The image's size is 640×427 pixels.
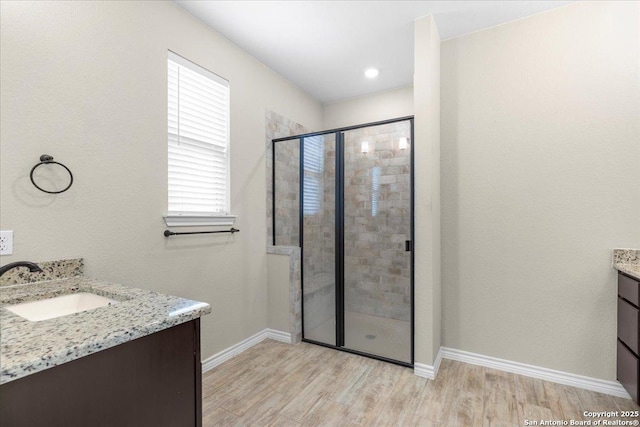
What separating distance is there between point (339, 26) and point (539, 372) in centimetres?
302

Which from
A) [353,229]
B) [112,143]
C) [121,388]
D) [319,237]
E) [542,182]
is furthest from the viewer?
[319,237]

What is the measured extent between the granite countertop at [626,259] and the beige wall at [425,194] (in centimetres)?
111

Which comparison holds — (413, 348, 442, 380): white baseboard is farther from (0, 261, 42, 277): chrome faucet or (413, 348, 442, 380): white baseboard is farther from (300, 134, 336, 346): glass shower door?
(0, 261, 42, 277): chrome faucet

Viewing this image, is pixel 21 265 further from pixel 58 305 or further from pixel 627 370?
pixel 627 370

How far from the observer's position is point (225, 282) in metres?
2.55

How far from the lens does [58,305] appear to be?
1.34m

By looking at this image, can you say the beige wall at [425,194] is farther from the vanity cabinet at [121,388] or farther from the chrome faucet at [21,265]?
the chrome faucet at [21,265]

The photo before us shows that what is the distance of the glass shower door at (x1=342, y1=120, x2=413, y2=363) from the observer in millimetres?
2510

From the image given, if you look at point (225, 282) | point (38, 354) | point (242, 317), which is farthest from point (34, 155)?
point (242, 317)

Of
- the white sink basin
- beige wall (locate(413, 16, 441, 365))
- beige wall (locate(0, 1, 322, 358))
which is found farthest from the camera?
beige wall (locate(413, 16, 441, 365))

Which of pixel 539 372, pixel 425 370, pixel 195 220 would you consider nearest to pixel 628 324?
pixel 539 372

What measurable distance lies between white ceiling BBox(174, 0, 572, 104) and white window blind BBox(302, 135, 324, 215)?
78 cm

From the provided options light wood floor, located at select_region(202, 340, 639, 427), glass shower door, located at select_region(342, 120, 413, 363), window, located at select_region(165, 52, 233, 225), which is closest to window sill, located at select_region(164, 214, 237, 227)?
window, located at select_region(165, 52, 233, 225)

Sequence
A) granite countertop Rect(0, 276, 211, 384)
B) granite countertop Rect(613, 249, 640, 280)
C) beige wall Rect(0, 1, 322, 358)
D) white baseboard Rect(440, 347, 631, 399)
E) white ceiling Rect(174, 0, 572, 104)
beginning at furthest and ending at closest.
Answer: white ceiling Rect(174, 0, 572, 104), white baseboard Rect(440, 347, 631, 399), granite countertop Rect(613, 249, 640, 280), beige wall Rect(0, 1, 322, 358), granite countertop Rect(0, 276, 211, 384)
